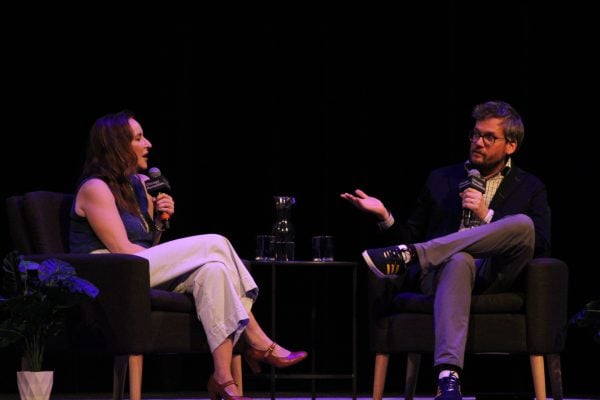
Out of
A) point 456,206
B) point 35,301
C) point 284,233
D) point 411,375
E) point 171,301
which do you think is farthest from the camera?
point 284,233

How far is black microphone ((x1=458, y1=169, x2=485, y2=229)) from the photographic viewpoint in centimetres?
413

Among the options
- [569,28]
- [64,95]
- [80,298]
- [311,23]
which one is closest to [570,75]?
[569,28]

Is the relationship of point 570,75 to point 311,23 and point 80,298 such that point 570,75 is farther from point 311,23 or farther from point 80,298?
point 80,298

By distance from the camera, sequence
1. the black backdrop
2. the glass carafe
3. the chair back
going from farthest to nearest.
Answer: the black backdrop
the glass carafe
the chair back

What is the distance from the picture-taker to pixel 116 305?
143 inches

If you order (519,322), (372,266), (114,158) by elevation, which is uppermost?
(114,158)

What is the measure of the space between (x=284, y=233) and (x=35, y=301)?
1366 millimetres

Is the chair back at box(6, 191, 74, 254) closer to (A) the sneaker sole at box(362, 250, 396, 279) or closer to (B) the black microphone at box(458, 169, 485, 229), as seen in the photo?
(A) the sneaker sole at box(362, 250, 396, 279)

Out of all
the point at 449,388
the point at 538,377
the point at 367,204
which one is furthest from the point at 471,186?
the point at 449,388

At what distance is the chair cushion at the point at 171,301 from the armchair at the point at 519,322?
816 mm

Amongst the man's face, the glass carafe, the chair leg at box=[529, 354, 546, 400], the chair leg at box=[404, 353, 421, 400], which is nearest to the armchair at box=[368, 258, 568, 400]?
the chair leg at box=[529, 354, 546, 400]

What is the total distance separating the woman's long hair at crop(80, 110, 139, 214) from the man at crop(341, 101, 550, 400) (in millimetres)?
888

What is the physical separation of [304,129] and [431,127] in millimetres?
674

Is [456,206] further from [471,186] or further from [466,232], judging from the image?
[466,232]
